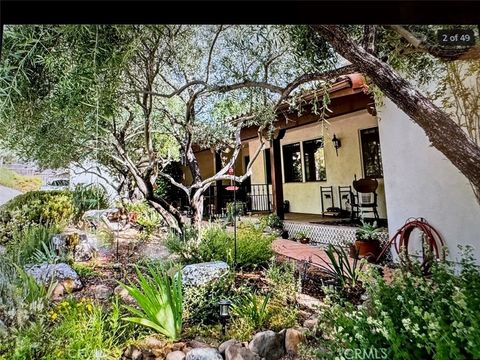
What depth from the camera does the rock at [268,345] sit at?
5.45 feet

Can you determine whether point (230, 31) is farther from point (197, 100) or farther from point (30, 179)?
point (30, 179)

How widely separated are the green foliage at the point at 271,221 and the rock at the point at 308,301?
78 centimetres

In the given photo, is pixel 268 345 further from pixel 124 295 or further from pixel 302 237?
pixel 302 237

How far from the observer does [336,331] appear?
1.57 m

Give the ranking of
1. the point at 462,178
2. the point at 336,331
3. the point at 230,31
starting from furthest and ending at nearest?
the point at 230,31 < the point at 462,178 < the point at 336,331

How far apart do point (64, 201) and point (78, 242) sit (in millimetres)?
271

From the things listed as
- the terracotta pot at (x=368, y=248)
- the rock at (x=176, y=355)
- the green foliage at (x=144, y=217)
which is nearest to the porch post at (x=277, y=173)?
the terracotta pot at (x=368, y=248)

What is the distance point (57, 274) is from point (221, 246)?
3.32 ft

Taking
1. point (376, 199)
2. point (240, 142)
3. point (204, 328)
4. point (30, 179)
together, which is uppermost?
point (240, 142)

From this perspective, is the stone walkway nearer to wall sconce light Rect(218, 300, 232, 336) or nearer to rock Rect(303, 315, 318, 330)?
rock Rect(303, 315, 318, 330)

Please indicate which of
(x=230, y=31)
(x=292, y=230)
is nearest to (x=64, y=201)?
(x=230, y=31)

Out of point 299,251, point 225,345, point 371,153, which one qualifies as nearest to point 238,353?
point 225,345

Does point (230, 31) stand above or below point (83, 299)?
above

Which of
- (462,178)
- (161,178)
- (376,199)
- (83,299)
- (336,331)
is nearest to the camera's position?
(336,331)
